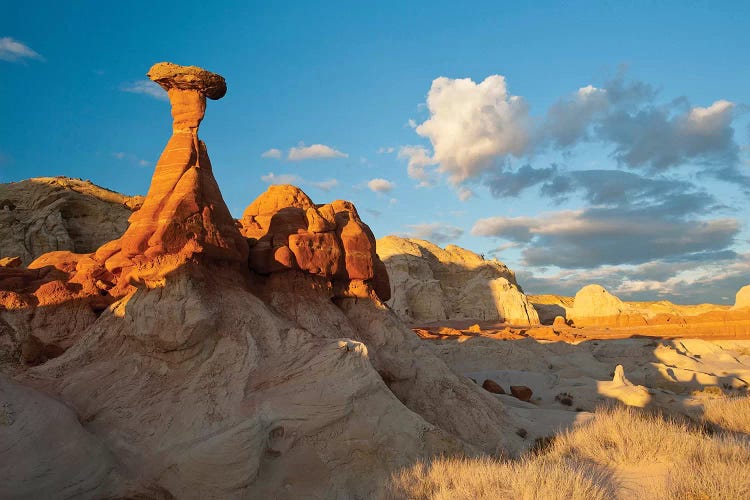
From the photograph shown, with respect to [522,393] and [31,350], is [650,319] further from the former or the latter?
[31,350]

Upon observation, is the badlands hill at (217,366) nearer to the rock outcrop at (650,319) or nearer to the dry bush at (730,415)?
the dry bush at (730,415)

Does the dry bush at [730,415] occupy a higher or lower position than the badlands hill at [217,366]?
lower

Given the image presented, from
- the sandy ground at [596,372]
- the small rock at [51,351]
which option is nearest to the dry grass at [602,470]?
the sandy ground at [596,372]

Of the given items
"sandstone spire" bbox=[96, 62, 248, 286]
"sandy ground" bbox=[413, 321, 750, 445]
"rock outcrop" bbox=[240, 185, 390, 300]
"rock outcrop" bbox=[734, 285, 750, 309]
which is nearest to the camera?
"sandstone spire" bbox=[96, 62, 248, 286]

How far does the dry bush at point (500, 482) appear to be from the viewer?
5059 mm

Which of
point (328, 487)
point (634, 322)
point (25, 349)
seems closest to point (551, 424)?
point (328, 487)

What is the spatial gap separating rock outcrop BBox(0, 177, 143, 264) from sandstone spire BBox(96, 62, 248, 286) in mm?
22379

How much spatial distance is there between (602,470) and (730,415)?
213 inches

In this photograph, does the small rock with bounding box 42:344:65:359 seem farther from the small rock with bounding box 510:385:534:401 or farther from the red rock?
the small rock with bounding box 510:385:534:401

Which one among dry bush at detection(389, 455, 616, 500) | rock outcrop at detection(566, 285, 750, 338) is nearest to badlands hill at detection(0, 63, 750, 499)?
dry bush at detection(389, 455, 616, 500)

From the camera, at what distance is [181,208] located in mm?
7871

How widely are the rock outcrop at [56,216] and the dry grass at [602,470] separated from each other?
27.8 meters

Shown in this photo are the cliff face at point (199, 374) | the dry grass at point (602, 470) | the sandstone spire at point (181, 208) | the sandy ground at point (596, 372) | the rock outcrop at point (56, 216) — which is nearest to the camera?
the dry grass at point (602, 470)

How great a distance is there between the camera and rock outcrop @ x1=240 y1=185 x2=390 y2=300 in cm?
961
